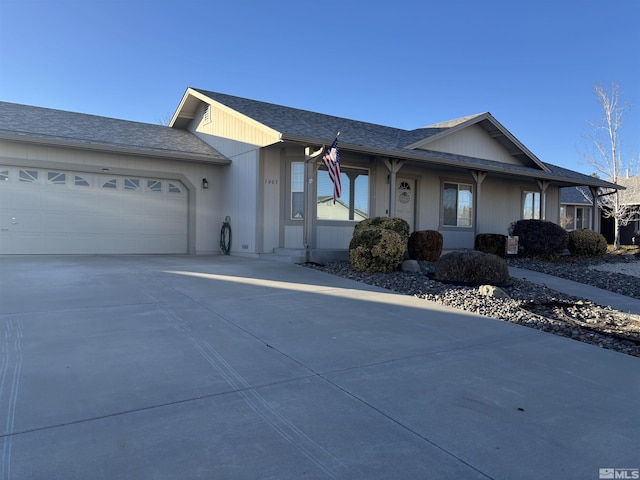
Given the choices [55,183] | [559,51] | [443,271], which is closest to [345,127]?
[443,271]

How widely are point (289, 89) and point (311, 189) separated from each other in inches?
524

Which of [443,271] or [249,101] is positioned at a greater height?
[249,101]

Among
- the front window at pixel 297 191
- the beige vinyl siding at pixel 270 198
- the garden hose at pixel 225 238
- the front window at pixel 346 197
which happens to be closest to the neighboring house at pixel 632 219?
the front window at pixel 346 197

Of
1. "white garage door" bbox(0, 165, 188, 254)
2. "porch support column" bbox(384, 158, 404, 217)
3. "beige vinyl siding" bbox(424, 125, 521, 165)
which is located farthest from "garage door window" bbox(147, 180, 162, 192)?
"beige vinyl siding" bbox(424, 125, 521, 165)

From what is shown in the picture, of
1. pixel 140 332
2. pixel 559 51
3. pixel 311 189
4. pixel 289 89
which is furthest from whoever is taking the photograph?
pixel 289 89

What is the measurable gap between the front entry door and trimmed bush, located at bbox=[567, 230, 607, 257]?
5.30 meters

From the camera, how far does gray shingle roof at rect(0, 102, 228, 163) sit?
430 inches

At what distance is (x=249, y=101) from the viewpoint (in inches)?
538

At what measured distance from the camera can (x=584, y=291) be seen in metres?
8.19

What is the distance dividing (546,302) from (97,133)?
1254 cm

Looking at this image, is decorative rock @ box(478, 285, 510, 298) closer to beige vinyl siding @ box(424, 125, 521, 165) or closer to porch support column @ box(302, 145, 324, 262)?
porch support column @ box(302, 145, 324, 262)

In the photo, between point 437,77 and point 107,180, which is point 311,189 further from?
point 437,77

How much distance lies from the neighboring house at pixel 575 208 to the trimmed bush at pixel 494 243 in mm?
14480

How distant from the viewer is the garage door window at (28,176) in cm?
1078
